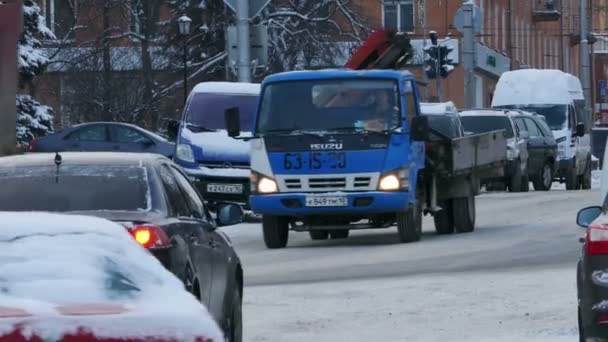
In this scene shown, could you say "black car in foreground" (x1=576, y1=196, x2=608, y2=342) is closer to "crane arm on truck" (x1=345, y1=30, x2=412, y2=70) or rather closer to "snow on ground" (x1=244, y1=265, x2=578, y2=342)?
"snow on ground" (x1=244, y1=265, x2=578, y2=342)

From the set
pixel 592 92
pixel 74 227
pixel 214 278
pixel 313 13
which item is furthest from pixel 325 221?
pixel 592 92

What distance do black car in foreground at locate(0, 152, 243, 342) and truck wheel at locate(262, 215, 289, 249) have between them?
1053cm

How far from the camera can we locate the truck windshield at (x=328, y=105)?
69.4ft

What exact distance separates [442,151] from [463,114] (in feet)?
48.6

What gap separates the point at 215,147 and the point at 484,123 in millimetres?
11702

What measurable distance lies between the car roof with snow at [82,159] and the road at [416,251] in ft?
21.6

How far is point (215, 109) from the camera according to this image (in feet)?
89.3

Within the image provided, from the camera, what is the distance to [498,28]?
7212 cm

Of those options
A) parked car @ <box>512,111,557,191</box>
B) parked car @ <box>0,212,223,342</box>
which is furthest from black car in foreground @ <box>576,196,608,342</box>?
parked car @ <box>512,111,557,191</box>

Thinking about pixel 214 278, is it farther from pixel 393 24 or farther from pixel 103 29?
pixel 393 24

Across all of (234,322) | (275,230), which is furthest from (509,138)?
(234,322)

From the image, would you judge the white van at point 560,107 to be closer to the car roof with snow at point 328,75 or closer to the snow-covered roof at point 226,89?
the snow-covered roof at point 226,89

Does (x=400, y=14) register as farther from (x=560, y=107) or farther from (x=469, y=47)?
(x=560, y=107)

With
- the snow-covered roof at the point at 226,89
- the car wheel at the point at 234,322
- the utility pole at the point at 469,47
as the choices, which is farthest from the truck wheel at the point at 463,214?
the utility pole at the point at 469,47
